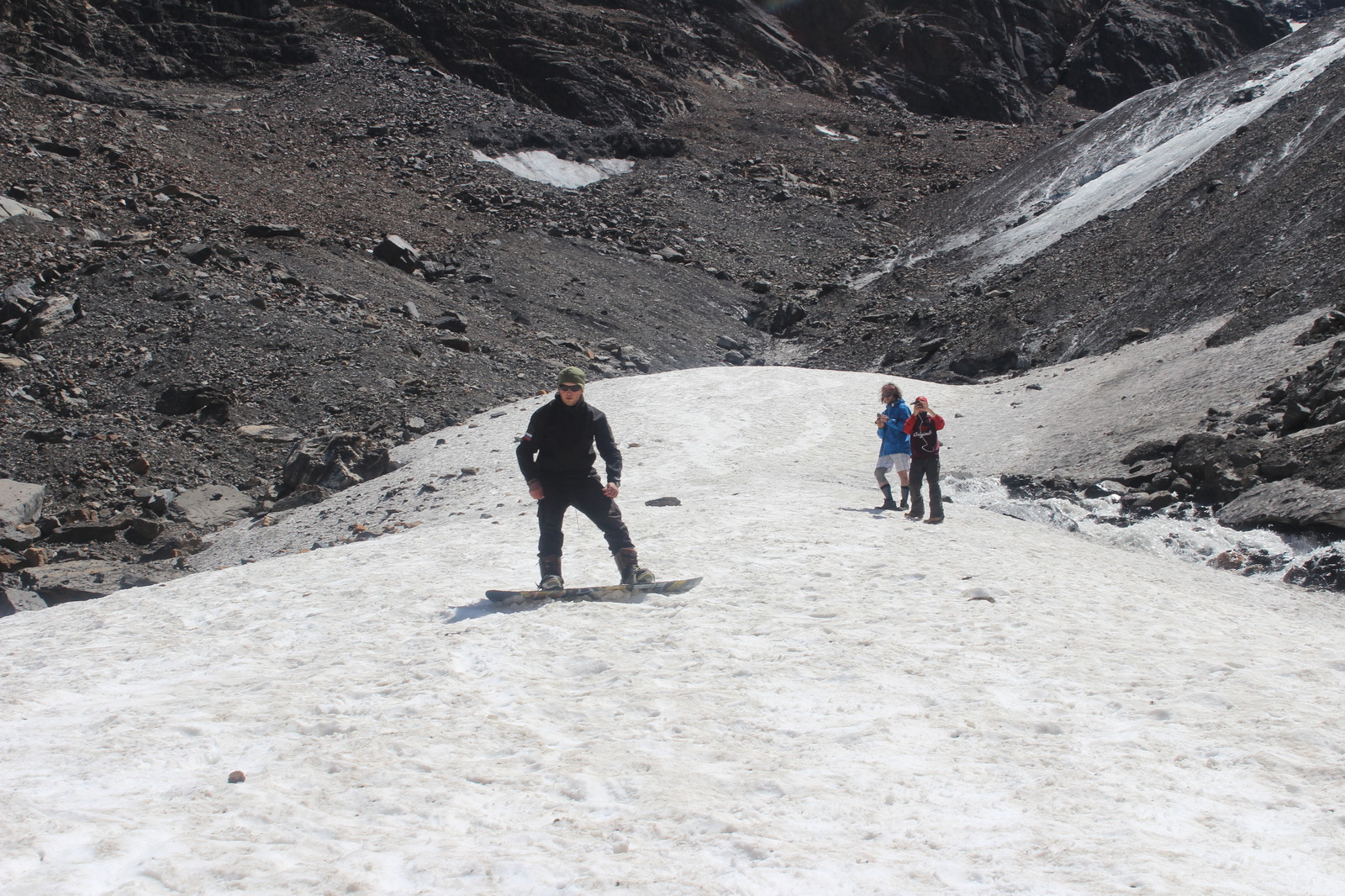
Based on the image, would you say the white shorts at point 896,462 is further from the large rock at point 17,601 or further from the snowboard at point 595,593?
the large rock at point 17,601

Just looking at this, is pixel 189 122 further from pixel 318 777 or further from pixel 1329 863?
pixel 1329 863

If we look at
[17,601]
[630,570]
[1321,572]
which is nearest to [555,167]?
[17,601]

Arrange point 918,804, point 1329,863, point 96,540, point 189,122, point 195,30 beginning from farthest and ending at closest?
point 195,30
point 189,122
point 96,540
point 918,804
point 1329,863

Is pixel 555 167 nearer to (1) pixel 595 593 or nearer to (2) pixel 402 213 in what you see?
(2) pixel 402 213

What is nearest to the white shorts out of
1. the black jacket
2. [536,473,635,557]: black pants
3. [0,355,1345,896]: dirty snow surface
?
[0,355,1345,896]: dirty snow surface

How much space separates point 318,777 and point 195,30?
56.7 meters

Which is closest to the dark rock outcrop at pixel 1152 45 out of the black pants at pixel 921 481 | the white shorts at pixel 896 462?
the white shorts at pixel 896 462

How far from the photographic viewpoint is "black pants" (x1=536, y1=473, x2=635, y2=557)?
7.24m

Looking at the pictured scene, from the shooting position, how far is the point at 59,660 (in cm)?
589

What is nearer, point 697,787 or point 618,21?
point 697,787

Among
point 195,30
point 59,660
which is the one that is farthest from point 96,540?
point 195,30

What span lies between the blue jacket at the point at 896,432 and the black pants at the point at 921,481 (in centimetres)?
47

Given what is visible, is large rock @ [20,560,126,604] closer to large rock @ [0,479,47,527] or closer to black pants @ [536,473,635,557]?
large rock @ [0,479,47,527]

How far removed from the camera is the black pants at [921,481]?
11398 millimetres
